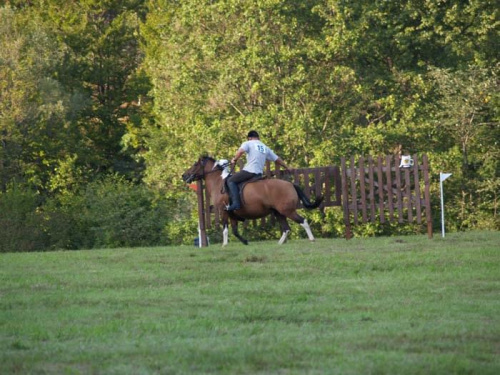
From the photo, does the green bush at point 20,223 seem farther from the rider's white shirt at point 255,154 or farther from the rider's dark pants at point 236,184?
the rider's white shirt at point 255,154

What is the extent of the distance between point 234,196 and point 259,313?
445 inches

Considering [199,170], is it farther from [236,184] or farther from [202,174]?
[236,184]

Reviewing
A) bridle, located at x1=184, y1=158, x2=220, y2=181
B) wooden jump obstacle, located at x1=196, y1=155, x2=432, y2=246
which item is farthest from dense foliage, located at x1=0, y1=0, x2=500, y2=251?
bridle, located at x1=184, y1=158, x2=220, y2=181

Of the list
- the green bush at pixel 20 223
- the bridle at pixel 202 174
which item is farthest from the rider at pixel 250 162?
the green bush at pixel 20 223

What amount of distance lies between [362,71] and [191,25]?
7.00 metres

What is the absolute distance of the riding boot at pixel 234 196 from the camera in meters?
23.2

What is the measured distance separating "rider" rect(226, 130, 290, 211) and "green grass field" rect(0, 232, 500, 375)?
3.86m

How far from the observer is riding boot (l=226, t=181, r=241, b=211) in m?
23.2

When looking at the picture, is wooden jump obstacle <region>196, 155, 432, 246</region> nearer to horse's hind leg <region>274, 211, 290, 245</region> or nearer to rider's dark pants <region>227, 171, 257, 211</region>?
horse's hind leg <region>274, 211, 290, 245</region>

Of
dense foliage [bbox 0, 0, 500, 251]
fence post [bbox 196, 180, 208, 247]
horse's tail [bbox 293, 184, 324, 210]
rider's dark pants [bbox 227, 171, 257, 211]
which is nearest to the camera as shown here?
horse's tail [bbox 293, 184, 324, 210]

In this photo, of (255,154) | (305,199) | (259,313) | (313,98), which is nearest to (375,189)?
(305,199)

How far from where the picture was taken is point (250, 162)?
23.0 meters

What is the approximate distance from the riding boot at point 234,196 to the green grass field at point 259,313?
382 cm

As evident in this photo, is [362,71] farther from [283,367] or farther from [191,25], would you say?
[283,367]
